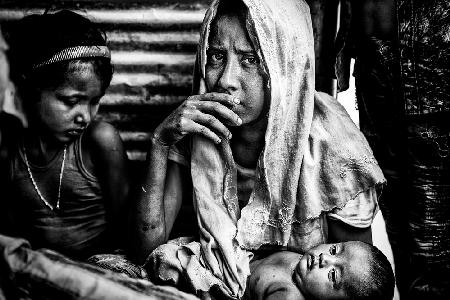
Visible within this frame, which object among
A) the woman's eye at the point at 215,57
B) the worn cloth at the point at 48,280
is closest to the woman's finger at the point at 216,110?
the woman's eye at the point at 215,57

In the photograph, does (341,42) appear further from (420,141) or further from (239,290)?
(239,290)

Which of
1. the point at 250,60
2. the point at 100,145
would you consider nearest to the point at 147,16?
the point at 100,145

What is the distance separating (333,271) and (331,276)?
24mm

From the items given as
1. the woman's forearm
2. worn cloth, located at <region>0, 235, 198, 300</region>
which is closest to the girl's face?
the woman's forearm

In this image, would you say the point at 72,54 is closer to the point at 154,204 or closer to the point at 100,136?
the point at 100,136

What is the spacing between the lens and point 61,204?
9.02ft

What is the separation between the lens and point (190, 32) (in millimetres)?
3160

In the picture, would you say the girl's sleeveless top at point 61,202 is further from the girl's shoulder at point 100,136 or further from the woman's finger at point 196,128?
the woman's finger at point 196,128

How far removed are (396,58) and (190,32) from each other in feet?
4.06

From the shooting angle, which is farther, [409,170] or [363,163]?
[409,170]

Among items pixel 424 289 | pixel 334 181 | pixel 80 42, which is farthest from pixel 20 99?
pixel 424 289

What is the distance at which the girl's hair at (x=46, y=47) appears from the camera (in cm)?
246

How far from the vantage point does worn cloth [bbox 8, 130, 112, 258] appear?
273 centimetres

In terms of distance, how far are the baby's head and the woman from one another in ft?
0.61
